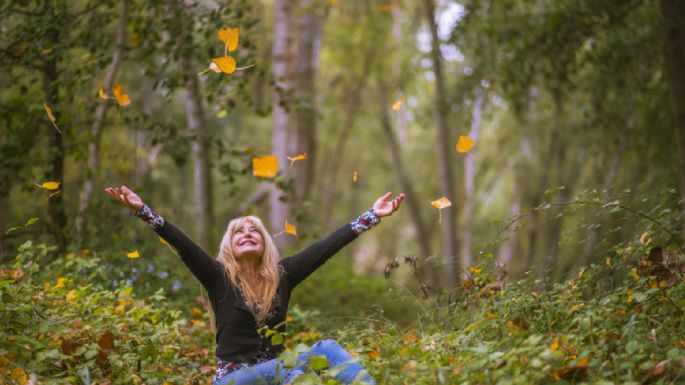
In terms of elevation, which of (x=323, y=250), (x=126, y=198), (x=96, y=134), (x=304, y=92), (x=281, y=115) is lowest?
(x=323, y=250)

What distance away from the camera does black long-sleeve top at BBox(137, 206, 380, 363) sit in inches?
172

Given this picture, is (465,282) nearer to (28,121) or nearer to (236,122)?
(28,121)

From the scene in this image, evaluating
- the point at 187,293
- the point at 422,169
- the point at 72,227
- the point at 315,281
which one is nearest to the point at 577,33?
the point at 315,281

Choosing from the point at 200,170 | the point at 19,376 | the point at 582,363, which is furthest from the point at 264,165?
the point at 200,170

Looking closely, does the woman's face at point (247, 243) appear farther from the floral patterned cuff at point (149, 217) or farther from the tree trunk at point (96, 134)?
the tree trunk at point (96, 134)

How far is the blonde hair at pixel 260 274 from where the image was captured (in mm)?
4496

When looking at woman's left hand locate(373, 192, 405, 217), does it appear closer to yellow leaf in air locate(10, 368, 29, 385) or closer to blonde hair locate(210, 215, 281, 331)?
blonde hair locate(210, 215, 281, 331)

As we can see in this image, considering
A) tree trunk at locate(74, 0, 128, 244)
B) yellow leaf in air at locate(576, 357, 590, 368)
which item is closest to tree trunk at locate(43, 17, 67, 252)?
tree trunk at locate(74, 0, 128, 244)

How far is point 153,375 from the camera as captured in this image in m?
4.32

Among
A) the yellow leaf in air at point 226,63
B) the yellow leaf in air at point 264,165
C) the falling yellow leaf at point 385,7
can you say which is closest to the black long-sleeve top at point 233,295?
the yellow leaf in air at point 264,165

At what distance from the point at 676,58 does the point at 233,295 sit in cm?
477

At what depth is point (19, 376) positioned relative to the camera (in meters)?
3.68

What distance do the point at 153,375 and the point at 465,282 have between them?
1.96 metres

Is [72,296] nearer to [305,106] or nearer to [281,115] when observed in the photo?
[305,106]
